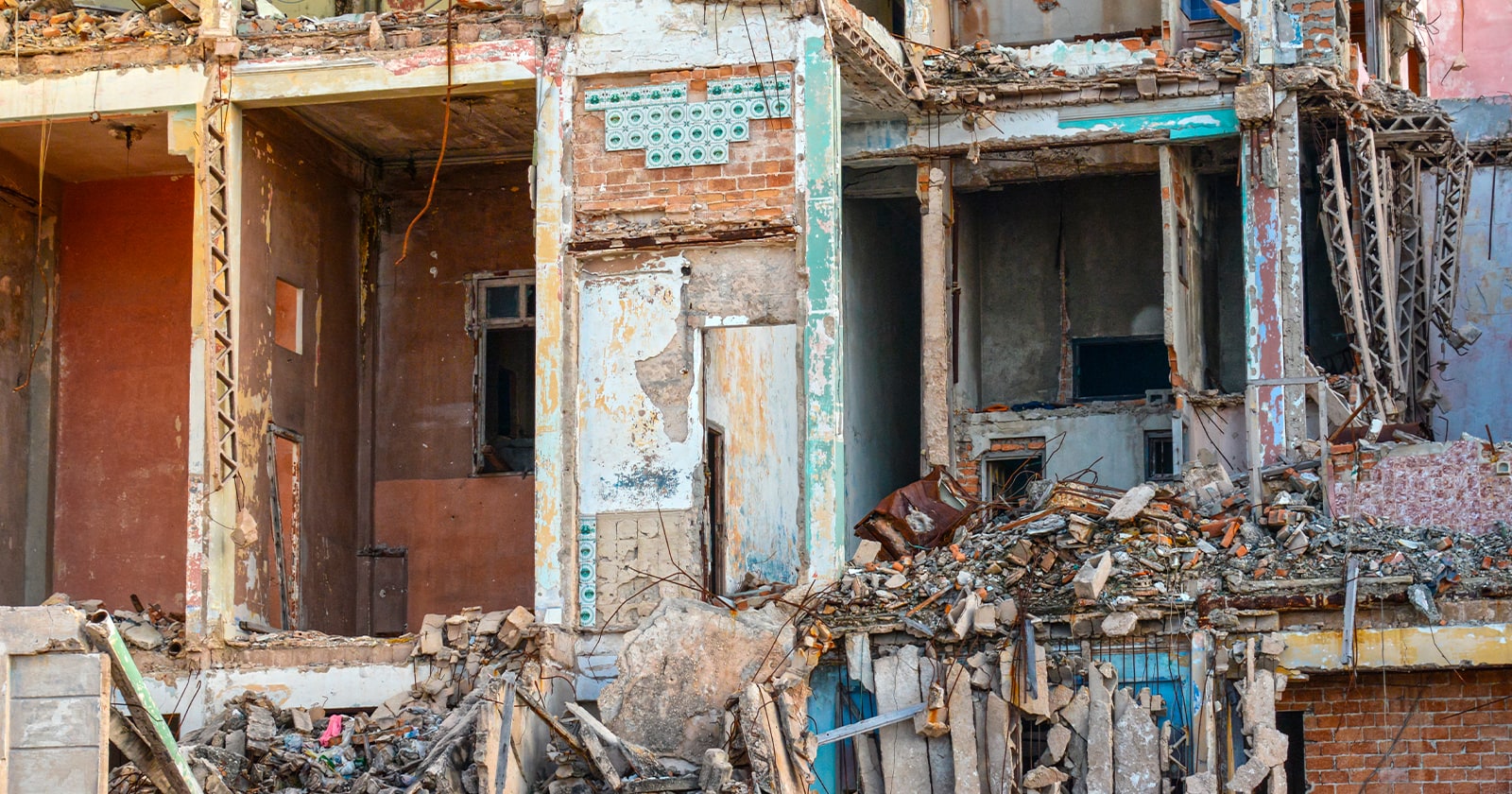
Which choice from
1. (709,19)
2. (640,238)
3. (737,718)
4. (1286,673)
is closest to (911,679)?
(737,718)

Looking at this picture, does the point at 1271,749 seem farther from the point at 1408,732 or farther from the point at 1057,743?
the point at 1057,743

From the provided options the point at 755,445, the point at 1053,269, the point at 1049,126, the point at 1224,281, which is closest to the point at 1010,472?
the point at 1053,269

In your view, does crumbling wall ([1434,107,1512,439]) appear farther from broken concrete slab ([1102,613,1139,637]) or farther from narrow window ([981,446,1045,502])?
broken concrete slab ([1102,613,1139,637])

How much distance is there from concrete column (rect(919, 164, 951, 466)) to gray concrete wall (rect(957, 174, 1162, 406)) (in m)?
1.61

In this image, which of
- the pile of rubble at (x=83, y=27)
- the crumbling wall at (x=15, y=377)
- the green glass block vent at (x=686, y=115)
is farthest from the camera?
the crumbling wall at (x=15, y=377)

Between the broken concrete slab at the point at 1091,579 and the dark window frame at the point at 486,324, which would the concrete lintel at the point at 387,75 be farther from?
the broken concrete slab at the point at 1091,579

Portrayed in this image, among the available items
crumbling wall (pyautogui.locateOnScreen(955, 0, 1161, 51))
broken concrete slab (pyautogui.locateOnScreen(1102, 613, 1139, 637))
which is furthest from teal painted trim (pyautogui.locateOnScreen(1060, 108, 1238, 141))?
broken concrete slab (pyautogui.locateOnScreen(1102, 613, 1139, 637))

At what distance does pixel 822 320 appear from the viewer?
15.9 m

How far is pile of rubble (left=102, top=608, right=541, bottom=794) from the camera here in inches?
547

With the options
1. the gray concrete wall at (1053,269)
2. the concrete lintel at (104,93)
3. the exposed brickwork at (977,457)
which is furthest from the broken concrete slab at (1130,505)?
the concrete lintel at (104,93)

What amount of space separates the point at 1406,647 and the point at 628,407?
6.09 metres

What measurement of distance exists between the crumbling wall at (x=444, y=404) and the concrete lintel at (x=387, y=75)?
285 cm

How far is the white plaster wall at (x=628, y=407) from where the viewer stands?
53.2 ft

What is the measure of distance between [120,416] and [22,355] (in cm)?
108
